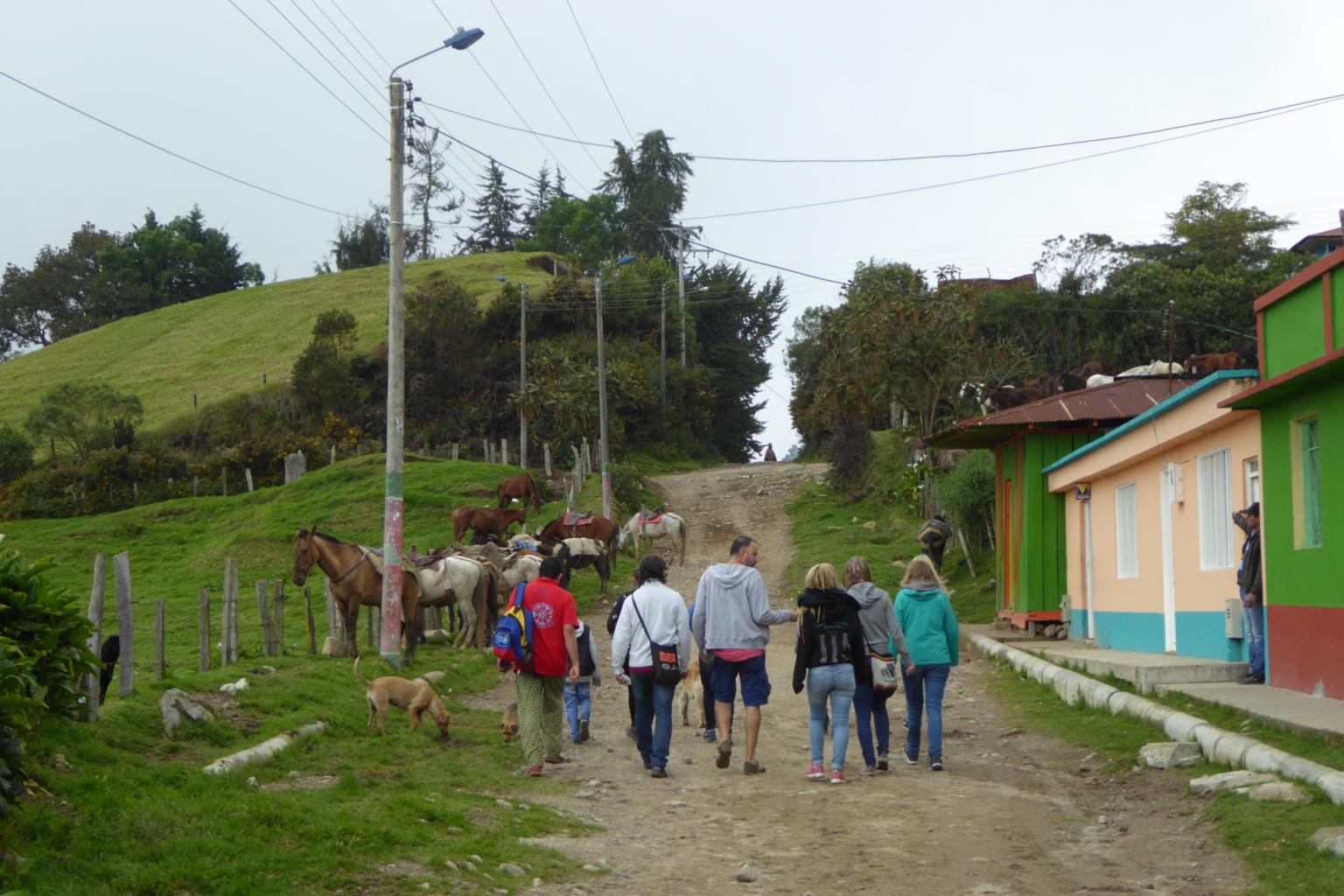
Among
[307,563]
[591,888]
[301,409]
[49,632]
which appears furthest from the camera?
[301,409]

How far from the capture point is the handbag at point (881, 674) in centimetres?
1101

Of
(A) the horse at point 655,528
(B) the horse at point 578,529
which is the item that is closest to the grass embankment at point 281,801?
(B) the horse at point 578,529

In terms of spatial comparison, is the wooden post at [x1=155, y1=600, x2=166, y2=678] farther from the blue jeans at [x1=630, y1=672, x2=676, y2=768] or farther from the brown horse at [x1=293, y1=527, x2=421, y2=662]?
the blue jeans at [x1=630, y1=672, x2=676, y2=768]

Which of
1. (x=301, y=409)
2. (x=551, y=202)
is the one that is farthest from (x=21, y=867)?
(x=551, y=202)

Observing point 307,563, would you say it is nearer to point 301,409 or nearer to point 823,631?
point 823,631

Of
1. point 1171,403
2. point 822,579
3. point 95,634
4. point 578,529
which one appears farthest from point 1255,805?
point 578,529

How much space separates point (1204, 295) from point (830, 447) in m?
17.3

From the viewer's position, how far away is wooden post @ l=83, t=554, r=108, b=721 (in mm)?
9242

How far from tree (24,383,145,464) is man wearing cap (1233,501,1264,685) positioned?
51.1 metres

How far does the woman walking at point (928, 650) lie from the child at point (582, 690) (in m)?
3.03

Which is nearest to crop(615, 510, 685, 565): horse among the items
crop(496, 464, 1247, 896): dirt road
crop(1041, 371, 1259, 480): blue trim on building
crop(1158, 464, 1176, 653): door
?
crop(1041, 371, 1259, 480): blue trim on building

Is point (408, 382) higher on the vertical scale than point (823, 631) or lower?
higher

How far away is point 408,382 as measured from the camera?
61.8 m

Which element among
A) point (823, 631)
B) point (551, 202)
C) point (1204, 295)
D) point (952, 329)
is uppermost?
point (551, 202)
